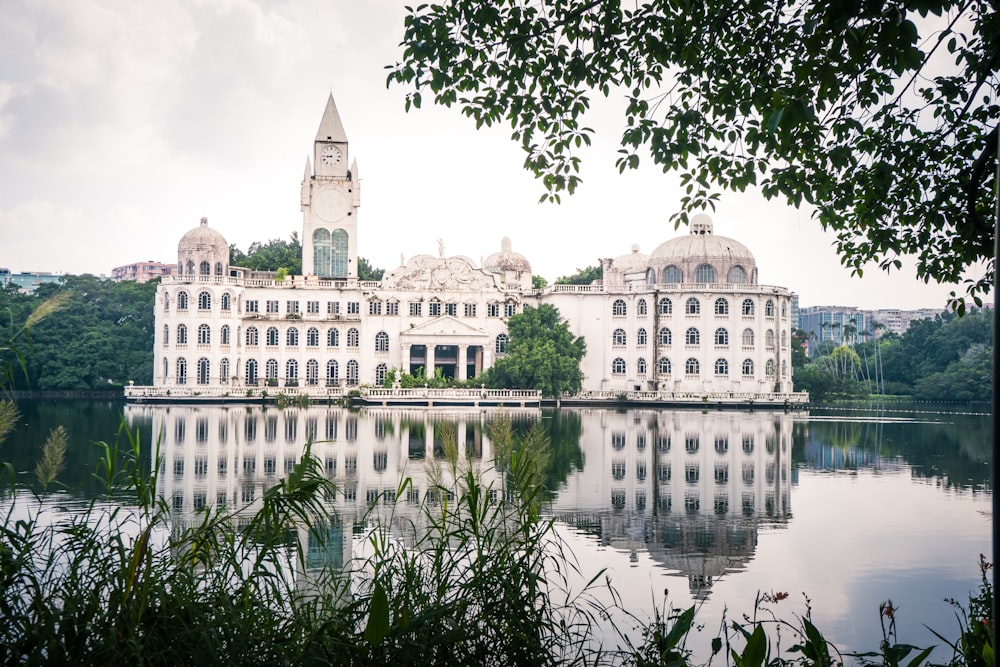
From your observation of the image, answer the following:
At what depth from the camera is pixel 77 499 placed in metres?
10.6

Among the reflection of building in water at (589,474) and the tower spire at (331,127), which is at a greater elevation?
the tower spire at (331,127)

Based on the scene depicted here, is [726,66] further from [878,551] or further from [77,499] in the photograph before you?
[77,499]

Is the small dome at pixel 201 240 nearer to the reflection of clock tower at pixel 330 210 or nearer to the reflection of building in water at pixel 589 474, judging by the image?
the reflection of clock tower at pixel 330 210

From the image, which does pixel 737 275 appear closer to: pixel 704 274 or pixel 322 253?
pixel 704 274

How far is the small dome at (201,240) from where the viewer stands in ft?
161

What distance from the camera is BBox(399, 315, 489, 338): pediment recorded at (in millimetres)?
A: 48844

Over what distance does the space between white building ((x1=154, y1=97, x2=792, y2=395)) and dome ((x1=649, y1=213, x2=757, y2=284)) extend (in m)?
0.06

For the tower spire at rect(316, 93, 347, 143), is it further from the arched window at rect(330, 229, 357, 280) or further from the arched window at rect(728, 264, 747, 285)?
the arched window at rect(728, 264, 747, 285)

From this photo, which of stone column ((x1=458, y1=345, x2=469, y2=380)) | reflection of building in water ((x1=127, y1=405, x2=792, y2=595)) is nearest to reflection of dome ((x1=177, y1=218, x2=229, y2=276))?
stone column ((x1=458, y1=345, x2=469, y2=380))

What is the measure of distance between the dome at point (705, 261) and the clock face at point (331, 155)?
64.0 feet

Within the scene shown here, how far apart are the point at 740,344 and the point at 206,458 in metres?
37.1

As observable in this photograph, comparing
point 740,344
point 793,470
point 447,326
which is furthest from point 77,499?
point 740,344

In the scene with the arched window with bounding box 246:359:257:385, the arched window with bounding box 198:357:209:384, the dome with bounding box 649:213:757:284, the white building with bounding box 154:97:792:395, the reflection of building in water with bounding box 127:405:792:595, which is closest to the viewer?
the reflection of building in water with bounding box 127:405:792:595

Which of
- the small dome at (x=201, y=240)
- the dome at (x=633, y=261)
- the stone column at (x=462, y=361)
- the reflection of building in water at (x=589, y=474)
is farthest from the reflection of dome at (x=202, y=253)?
the dome at (x=633, y=261)
